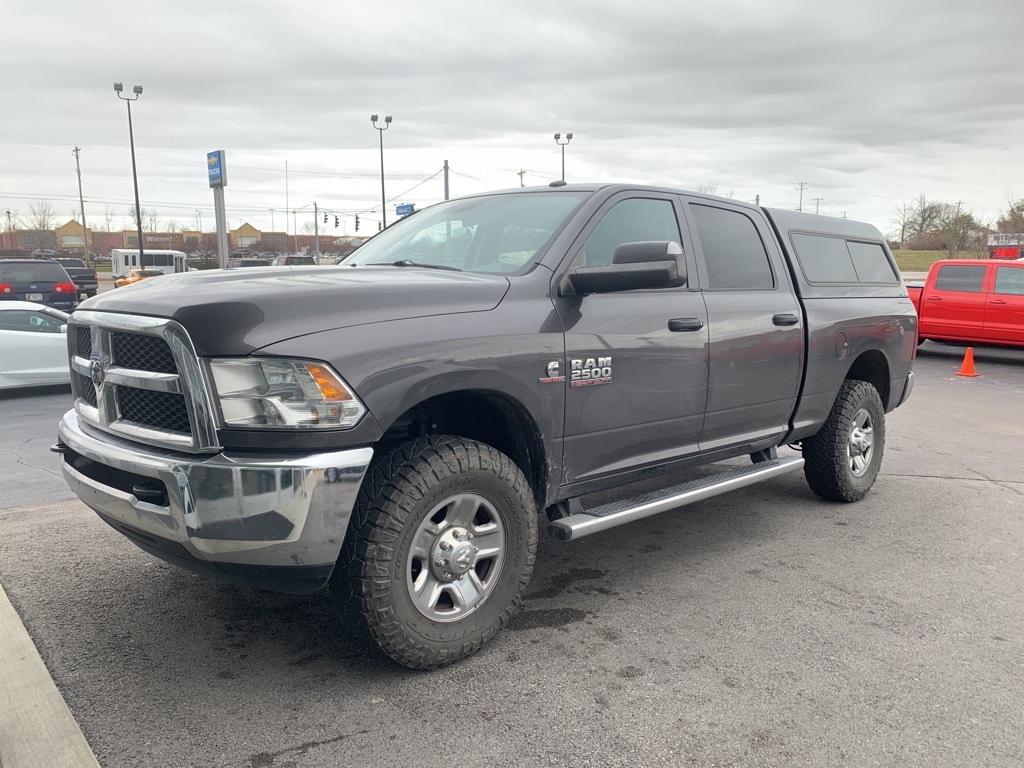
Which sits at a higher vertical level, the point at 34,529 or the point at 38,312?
the point at 38,312

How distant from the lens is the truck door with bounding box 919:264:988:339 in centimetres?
1429

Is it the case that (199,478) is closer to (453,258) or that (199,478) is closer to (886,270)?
(453,258)

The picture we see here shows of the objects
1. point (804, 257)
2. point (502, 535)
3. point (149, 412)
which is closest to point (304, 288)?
point (149, 412)

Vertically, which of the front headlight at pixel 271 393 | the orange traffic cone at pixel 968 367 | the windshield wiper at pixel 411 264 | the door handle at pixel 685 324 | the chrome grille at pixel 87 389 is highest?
the windshield wiper at pixel 411 264

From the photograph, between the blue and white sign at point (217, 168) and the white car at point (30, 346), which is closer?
the white car at point (30, 346)

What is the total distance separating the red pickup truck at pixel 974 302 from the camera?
45.6ft

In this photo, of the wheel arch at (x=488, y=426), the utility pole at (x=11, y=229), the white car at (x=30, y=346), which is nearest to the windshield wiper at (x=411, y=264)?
the wheel arch at (x=488, y=426)

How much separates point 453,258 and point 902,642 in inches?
102

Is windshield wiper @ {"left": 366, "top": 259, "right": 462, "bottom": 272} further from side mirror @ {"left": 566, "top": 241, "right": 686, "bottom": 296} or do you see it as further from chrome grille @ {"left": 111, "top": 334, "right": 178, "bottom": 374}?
chrome grille @ {"left": 111, "top": 334, "right": 178, "bottom": 374}

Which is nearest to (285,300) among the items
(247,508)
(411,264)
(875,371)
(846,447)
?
(247,508)

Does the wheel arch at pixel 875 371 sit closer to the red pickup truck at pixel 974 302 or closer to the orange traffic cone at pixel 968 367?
the orange traffic cone at pixel 968 367

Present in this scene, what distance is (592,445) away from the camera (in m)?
3.75

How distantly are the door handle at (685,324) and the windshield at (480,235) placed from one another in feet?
2.40

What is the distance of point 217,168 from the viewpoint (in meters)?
21.8
